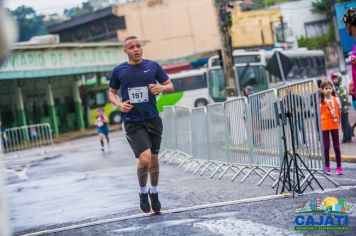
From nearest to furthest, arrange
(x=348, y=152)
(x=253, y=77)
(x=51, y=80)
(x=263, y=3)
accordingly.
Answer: (x=348, y=152) → (x=253, y=77) → (x=51, y=80) → (x=263, y=3)

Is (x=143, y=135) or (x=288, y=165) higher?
(x=143, y=135)

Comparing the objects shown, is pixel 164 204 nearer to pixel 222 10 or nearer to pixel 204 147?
pixel 204 147

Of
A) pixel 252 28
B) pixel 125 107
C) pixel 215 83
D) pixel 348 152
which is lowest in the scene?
pixel 348 152

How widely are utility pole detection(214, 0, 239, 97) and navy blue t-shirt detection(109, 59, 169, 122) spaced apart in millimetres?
14577

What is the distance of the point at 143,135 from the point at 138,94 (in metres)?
0.47

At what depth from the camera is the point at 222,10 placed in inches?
879

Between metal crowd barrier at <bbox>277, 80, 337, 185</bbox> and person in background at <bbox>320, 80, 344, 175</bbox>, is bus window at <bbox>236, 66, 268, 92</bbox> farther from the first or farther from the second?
metal crowd barrier at <bbox>277, 80, 337, 185</bbox>

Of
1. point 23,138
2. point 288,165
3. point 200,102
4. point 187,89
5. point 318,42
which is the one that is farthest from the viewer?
point 318,42

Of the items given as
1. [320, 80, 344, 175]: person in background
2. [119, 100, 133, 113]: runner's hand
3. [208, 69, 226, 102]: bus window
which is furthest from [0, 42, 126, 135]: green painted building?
[119, 100, 133, 113]: runner's hand

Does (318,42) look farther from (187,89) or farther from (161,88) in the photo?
→ (161,88)

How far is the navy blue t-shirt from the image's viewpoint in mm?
7750

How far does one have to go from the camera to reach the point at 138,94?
7.77 m

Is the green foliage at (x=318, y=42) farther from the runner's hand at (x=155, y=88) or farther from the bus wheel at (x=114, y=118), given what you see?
the runner's hand at (x=155, y=88)

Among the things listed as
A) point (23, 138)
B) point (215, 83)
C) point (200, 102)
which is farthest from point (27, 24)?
point (215, 83)
